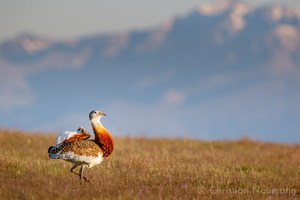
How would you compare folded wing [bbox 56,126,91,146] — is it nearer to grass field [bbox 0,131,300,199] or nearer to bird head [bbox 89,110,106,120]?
bird head [bbox 89,110,106,120]

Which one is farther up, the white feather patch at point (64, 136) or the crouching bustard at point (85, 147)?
the white feather patch at point (64, 136)

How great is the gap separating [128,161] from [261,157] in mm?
6036

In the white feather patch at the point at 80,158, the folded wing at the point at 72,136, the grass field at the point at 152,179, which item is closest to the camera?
the grass field at the point at 152,179

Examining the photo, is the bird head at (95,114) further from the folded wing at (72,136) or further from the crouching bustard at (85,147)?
the folded wing at (72,136)

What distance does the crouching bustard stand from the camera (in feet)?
37.2

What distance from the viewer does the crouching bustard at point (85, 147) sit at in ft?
37.2

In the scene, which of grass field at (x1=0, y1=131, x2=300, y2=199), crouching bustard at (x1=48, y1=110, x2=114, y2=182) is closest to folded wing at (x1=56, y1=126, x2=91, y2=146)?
crouching bustard at (x1=48, y1=110, x2=114, y2=182)

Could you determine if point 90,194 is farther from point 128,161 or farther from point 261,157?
point 261,157

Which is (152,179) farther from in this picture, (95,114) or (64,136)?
(64,136)

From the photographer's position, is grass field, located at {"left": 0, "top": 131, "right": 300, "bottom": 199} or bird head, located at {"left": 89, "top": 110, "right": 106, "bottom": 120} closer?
grass field, located at {"left": 0, "top": 131, "right": 300, "bottom": 199}

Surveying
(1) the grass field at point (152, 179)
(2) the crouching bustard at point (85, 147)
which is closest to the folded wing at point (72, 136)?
(2) the crouching bustard at point (85, 147)

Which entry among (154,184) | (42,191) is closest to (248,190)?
(154,184)

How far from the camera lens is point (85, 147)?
11.4 metres

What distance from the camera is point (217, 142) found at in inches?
1008
